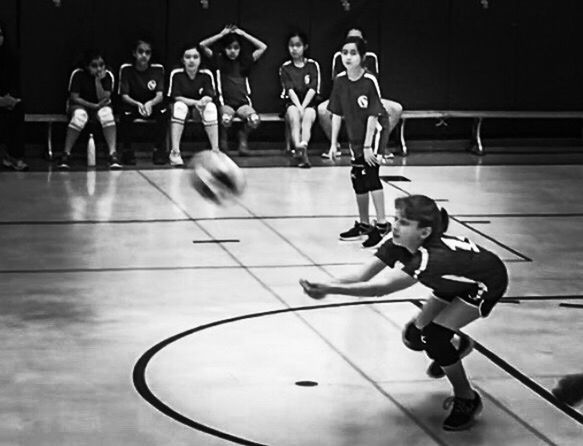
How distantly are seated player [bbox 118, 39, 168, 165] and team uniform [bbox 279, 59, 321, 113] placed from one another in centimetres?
173

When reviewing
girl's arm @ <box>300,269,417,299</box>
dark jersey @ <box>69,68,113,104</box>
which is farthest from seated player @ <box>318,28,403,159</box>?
girl's arm @ <box>300,269,417,299</box>

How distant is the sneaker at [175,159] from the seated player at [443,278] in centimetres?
973

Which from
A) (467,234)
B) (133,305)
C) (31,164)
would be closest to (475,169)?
(467,234)

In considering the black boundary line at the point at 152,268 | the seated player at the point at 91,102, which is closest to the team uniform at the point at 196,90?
the seated player at the point at 91,102

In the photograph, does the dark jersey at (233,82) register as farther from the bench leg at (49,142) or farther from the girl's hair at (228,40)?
the bench leg at (49,142)

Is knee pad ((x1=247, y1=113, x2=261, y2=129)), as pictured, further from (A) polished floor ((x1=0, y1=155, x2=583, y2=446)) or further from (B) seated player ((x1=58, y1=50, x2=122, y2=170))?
(A) polished floor ((x1=0, y1=155, x2=583, y2=446))

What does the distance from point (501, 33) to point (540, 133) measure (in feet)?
5.70

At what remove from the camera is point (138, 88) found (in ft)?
57.5

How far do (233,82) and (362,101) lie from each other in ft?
18.2

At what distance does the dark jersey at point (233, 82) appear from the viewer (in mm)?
18078

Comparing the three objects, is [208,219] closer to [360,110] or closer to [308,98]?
[360,110]

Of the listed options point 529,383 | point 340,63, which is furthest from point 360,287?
point 340,63

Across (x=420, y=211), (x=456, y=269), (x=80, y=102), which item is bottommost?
(x=80, y=102)

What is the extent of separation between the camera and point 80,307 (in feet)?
33.3
